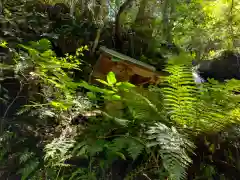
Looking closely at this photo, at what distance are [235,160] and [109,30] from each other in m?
2.38

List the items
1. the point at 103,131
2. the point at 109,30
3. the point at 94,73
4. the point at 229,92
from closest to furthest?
the point at 103,131 → the point at 229,92 → the point at 94,73 → the point at 109,30

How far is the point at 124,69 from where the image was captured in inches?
104

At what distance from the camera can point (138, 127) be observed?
1663 millimetres

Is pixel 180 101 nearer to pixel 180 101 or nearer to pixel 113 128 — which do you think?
pixel 180 101

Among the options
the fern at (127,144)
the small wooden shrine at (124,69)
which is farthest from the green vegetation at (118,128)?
the small wooden shrine at (124,69)

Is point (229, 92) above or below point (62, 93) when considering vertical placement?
above

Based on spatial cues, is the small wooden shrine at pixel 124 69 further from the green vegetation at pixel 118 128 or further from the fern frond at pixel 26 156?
the fern frond at pixel 26 156

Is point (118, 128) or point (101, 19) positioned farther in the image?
point (101, 19)

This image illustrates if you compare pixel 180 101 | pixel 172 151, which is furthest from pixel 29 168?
pixel 180 101

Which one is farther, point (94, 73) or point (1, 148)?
point (94, 73)

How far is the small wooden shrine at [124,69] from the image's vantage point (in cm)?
259

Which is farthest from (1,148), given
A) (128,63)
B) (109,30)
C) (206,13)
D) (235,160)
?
(206,13)

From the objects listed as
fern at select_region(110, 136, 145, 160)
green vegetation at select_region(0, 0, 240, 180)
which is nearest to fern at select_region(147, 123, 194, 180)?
green vegetation at select_region(0, 0, 240, 180)

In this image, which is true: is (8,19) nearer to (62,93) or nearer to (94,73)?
(94,73)
